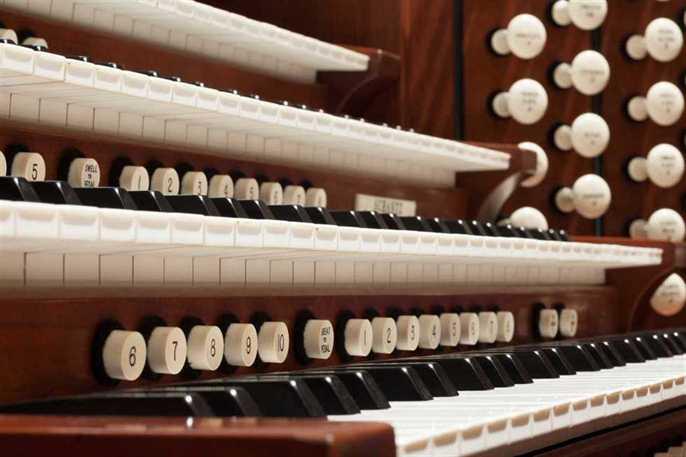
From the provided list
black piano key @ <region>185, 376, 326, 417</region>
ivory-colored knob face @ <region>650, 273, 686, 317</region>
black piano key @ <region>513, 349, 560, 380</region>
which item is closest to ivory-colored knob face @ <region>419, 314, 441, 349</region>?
black piano key @ <region>513, 349, 560, 380</region>

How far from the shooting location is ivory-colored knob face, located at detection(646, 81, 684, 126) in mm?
3146

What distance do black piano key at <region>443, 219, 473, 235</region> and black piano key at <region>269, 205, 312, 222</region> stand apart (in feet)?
1.69

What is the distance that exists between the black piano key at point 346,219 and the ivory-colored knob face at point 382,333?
0.19 meters

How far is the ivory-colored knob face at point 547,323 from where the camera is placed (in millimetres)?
2486

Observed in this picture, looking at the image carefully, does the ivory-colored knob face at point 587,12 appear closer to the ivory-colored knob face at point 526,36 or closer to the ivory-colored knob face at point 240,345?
the ivory-colored knob face at point 526,36

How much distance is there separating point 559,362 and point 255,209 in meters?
0.58

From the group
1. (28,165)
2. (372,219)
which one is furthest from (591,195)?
(28,165)

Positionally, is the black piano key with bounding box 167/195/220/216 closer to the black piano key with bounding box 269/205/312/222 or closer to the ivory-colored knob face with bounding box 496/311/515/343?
the black piano key with bounding box 269/205/312/222

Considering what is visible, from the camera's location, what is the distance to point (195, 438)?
86 cm

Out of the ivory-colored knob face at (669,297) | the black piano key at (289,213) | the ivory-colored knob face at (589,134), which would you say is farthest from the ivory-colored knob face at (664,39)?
the black piano key at (289,213)

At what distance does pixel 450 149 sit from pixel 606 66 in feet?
2.47

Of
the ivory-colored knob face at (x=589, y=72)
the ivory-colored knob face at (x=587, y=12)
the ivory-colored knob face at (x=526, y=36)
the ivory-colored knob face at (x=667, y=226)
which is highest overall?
the ivory-colored knob face at (x=587, y=12)

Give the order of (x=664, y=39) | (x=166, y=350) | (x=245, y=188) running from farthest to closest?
1. (x=664, y=39)
2. (x=245, y=188)
3. (x=166, y=350)

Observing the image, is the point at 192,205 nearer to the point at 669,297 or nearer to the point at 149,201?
the point at 149,201
